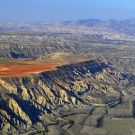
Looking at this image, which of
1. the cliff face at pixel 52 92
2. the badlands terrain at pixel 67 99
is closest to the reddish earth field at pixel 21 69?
the badlands terrain at pixel 67 99

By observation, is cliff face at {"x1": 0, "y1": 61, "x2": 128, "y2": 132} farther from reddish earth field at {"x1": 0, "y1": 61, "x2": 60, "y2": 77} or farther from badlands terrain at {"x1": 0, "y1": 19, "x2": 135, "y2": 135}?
reddish earth field at {"x1": 0, "y1": 61, "x2": 60, "y2": 77}

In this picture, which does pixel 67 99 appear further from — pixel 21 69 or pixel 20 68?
pixel 20 68

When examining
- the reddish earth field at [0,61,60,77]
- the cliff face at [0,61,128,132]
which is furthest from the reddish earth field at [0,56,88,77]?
the cliff face at [0,61,128,132]

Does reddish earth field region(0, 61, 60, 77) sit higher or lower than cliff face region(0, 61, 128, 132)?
higher

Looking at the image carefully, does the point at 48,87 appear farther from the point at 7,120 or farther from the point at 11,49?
the point at 11,49

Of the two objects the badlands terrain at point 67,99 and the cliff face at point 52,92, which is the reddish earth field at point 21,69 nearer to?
the badlands terrain at point 67,99

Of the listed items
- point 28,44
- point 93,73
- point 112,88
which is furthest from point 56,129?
point 28,44

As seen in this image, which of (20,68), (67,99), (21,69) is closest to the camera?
(67,99)

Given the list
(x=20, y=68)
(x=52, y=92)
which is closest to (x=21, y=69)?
(x=20, y=68)

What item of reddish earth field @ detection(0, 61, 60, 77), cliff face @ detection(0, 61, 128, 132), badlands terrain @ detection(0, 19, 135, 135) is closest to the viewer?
badlands terrain @ detection(0, 19, 135, 135)
